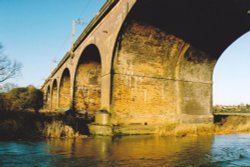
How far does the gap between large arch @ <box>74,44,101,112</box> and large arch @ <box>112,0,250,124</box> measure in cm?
565

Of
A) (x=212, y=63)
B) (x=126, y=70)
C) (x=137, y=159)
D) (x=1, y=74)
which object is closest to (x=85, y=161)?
(x=137, y=159)

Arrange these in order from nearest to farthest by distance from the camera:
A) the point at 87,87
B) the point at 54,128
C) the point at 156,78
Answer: the point at 54,128 < the point at 156,78 < the point at 87,87

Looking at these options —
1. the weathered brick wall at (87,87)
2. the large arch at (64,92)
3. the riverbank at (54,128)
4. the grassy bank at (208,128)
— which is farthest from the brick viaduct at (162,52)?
the large arch at (64,92)

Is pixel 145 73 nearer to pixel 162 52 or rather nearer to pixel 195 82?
pixel 162 52

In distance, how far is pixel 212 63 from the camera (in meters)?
13.0

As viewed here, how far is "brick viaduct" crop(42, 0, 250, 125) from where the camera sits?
9547 mm

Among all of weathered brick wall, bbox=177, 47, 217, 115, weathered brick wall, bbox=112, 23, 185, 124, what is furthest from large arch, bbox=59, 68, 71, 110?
weathered brick wall, bbox=177, 47, 217, 115

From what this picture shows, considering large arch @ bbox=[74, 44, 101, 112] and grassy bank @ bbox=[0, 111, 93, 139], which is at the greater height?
large arch @ bbox=[74, 44, 101, 112]

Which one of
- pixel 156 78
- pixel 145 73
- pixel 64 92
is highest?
pixel 145 73

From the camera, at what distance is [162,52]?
11.7 meters

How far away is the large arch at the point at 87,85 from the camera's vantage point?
54.0 ft

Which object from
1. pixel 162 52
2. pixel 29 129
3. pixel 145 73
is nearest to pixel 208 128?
pixel 145 73

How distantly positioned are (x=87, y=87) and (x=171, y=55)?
6954mm

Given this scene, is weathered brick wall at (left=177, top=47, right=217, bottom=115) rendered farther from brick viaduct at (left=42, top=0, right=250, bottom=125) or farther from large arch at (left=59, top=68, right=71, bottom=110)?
large arch at (left=59, top=68, right=71, bottom=110)
